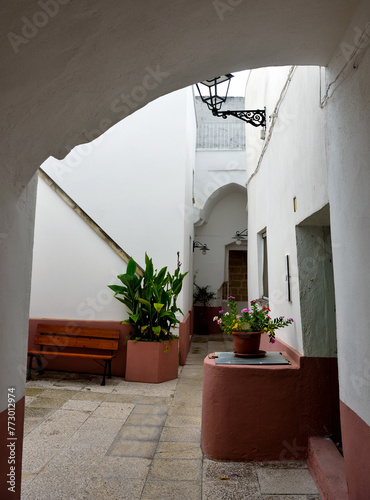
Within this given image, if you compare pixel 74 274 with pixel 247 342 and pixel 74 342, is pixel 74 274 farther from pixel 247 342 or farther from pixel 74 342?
pixel 247 342

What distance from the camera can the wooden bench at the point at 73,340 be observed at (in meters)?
5.52

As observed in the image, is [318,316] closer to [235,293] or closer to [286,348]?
[286,348]

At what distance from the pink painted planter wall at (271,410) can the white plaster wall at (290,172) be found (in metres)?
0.27

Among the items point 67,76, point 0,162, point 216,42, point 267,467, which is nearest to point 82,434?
point 267,467

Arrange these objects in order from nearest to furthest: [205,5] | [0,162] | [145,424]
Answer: [0,162] → [205,5] → [145,424]

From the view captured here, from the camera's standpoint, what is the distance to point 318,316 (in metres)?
3.17

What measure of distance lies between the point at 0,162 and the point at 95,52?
67cm

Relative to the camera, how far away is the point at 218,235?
37.3 ft

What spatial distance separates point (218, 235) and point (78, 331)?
259 inches

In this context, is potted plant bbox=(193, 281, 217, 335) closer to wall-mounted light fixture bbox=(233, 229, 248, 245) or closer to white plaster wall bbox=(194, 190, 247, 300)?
white plaster wall bbox=(194, 190, 247, 300)

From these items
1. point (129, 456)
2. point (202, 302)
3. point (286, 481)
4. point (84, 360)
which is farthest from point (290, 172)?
point (202, 302)

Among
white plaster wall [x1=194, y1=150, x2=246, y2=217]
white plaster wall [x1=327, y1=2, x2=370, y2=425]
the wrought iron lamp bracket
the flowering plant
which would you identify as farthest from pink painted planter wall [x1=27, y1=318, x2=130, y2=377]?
white plaster wall [x1=194, y1=150, x2=246, y2=217]

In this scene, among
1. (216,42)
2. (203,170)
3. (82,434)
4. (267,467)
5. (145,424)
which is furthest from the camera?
(203,170)

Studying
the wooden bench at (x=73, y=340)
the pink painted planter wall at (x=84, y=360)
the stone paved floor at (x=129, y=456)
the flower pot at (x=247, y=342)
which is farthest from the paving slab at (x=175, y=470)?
the pink painted planter wall at (x=84, y=360)
